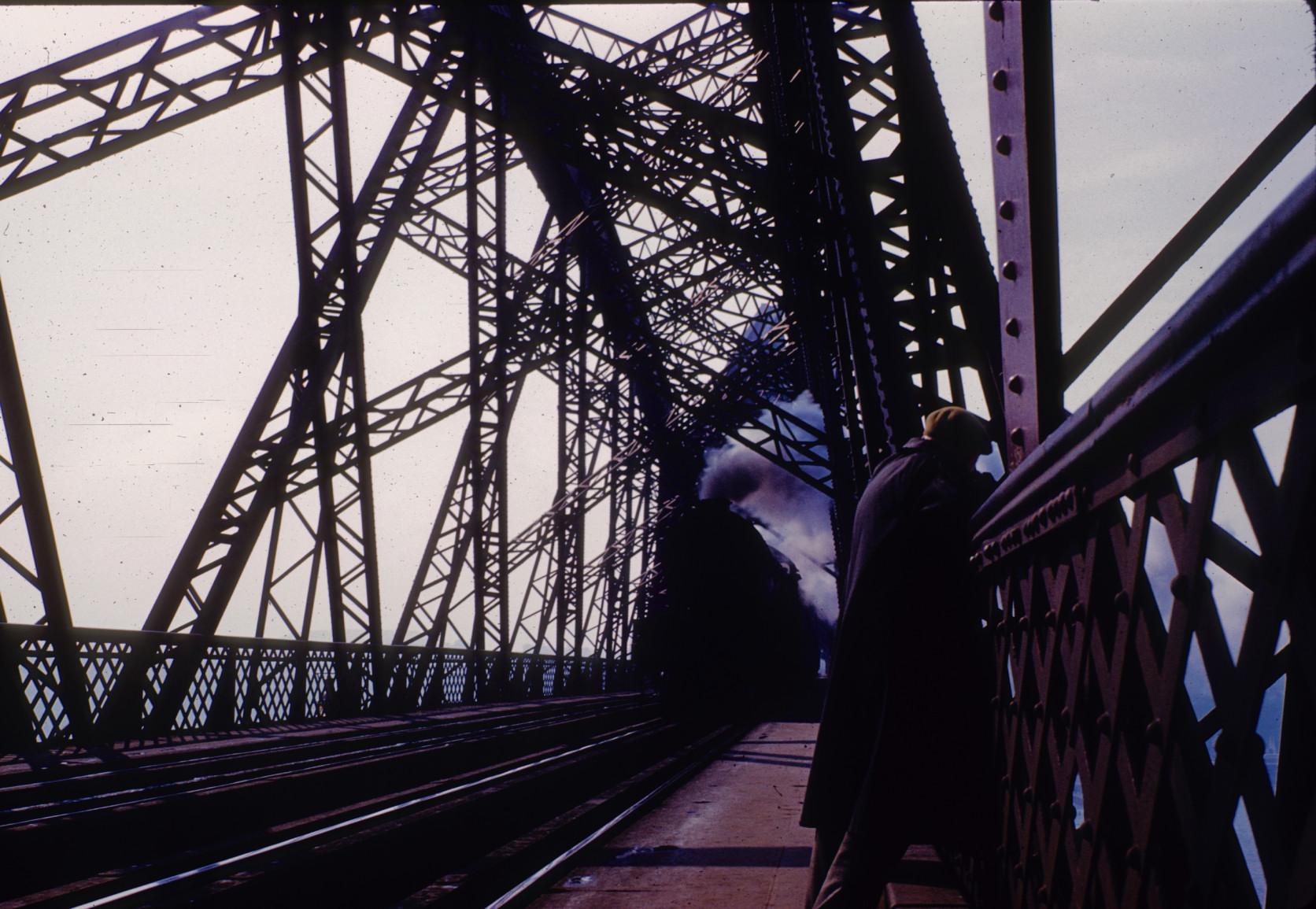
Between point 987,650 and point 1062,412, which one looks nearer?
point 1062,412

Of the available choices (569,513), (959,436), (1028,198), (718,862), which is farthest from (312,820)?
(569,513)

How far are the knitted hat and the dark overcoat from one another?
58mm

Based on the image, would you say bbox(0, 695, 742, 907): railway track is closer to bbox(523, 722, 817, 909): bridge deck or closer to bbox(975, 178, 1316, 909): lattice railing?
bbox(523, 722, 817, 909): bridge deck

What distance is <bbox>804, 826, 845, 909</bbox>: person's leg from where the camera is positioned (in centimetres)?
303

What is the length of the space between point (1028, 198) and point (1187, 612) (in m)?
1.24

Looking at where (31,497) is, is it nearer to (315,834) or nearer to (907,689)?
(315,834)

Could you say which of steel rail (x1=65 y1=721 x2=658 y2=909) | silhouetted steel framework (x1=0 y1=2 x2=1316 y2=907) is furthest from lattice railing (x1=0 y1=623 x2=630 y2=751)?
steel rail (x1=65 y1=721 x2=658 y2=909)

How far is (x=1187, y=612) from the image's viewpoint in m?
1.35

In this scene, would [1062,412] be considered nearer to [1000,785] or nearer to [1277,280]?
[1000,785]

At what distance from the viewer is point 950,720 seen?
283cm

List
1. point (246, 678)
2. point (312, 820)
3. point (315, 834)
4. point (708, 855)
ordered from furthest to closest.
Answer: point (246, 678) → point (312, 820) → point (315, 834) → point (708, 855)

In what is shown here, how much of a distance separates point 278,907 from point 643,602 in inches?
610

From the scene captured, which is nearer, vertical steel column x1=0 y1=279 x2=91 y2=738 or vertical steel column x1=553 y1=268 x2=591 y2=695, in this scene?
vertical steel column x1=0 y1=279 x2=91 y2=738

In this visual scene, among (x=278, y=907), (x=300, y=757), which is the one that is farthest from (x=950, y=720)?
(x=300, y=757)
